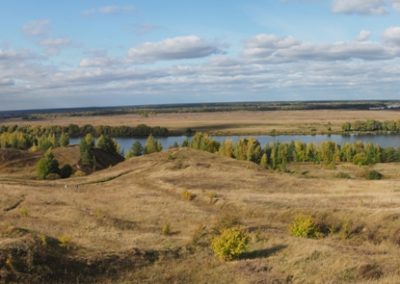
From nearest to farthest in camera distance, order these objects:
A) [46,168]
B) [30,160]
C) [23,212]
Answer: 1. [23,212]
2. [46,168]
3. [30,160]

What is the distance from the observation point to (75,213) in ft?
134

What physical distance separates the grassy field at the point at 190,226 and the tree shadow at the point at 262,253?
5 centimetres

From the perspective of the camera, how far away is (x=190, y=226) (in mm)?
35094

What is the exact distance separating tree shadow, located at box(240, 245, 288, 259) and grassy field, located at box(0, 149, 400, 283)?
0.17 ft

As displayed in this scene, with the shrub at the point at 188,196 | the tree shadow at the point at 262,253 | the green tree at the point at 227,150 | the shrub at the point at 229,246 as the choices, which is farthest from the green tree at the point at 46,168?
the shrub at the point at 229,246

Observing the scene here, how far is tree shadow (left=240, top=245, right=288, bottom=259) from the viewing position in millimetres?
23141

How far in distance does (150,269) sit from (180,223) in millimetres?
16753

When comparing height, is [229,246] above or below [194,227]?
above

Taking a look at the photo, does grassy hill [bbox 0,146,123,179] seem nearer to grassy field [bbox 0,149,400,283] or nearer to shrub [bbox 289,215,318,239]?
grassy field [bbox 0,149,400,283]

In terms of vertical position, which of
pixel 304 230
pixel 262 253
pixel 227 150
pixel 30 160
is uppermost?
pixel 262 253

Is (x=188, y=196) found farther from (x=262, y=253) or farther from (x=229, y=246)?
(x=229, y=246)

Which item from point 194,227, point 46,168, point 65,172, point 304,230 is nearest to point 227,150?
point 65,172

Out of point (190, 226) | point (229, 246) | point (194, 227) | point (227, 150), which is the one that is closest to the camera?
point (229, 246)

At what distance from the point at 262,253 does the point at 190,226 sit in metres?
12.1
